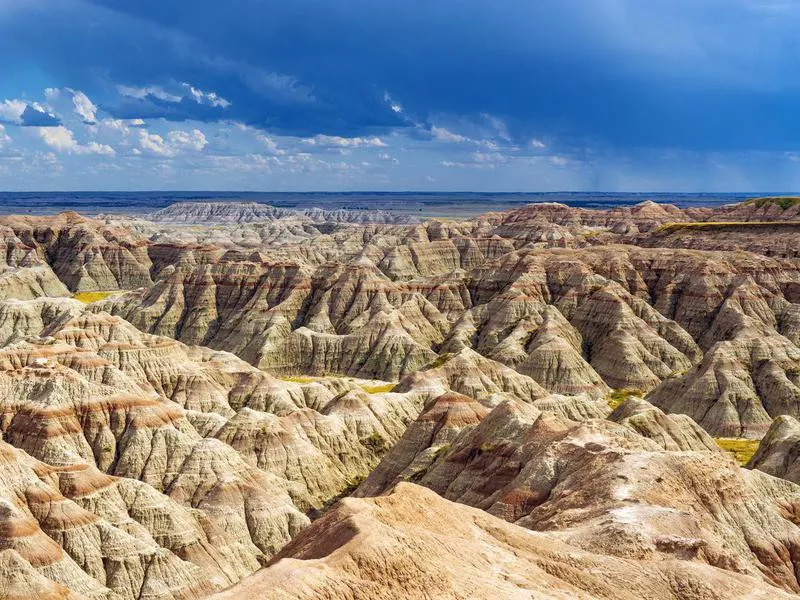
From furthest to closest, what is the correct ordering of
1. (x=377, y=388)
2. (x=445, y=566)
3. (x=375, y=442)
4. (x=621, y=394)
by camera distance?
(x=377, y=388), (x=621, y=394), (x=375, y=442), (x=445, y=566)

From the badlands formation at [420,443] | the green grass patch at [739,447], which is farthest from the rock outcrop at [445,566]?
the green grass patch at [739,447]

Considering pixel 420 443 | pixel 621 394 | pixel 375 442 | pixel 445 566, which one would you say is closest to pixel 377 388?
pixel 621 394

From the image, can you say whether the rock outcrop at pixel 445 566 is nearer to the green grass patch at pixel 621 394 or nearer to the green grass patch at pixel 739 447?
the green grass patch at pixel 739 447

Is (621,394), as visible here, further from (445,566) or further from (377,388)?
(445,566)

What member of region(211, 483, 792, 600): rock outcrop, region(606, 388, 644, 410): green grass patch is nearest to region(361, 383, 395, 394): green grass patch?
region(606, 388, 644, 410): green grass patch

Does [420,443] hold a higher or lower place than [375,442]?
higher

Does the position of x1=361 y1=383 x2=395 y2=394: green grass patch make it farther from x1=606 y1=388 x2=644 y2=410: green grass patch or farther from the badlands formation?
x1=606 y1=388 x2=644 y2=410: green grass patch

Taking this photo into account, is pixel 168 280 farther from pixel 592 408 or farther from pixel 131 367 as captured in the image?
pixel 592 408
